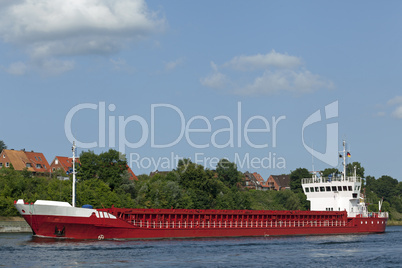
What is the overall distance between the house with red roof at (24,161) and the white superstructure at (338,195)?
205 ft

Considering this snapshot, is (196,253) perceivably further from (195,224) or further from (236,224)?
(236,224)

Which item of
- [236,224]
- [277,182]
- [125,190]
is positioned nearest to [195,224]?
[236,224]

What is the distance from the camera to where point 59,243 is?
47.3 m

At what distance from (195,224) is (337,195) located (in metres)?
22.7

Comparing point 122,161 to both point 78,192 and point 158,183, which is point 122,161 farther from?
point 78,192

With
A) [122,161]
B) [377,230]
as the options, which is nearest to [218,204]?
[122,161]

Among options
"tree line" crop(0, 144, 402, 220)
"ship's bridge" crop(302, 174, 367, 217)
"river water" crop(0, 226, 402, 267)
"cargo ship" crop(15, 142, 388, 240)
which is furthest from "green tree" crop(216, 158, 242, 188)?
"river water" crop(0, 226, 402, 267)

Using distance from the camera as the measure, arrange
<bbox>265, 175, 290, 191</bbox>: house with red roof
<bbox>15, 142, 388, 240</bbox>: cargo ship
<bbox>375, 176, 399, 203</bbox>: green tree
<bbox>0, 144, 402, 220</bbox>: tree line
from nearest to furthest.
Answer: <bbox>15, 142, 388, 240</bbox>: cargo ship < <bbox>0, 144, 402, 220</bbox>: tree line < <bbox>375, 176, 399, 203</bbox>: green tree < <bbox>265, 175, 290, 191</bbox>: house with red roof

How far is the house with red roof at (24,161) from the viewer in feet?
364

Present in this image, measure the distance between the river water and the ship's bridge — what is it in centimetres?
1435

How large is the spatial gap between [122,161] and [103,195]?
13021mm

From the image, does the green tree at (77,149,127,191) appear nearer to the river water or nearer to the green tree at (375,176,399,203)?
the river water

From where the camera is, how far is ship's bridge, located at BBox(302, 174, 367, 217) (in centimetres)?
7038

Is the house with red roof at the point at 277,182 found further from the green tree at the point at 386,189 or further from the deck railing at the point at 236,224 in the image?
the deck railing at the point at 236,224
